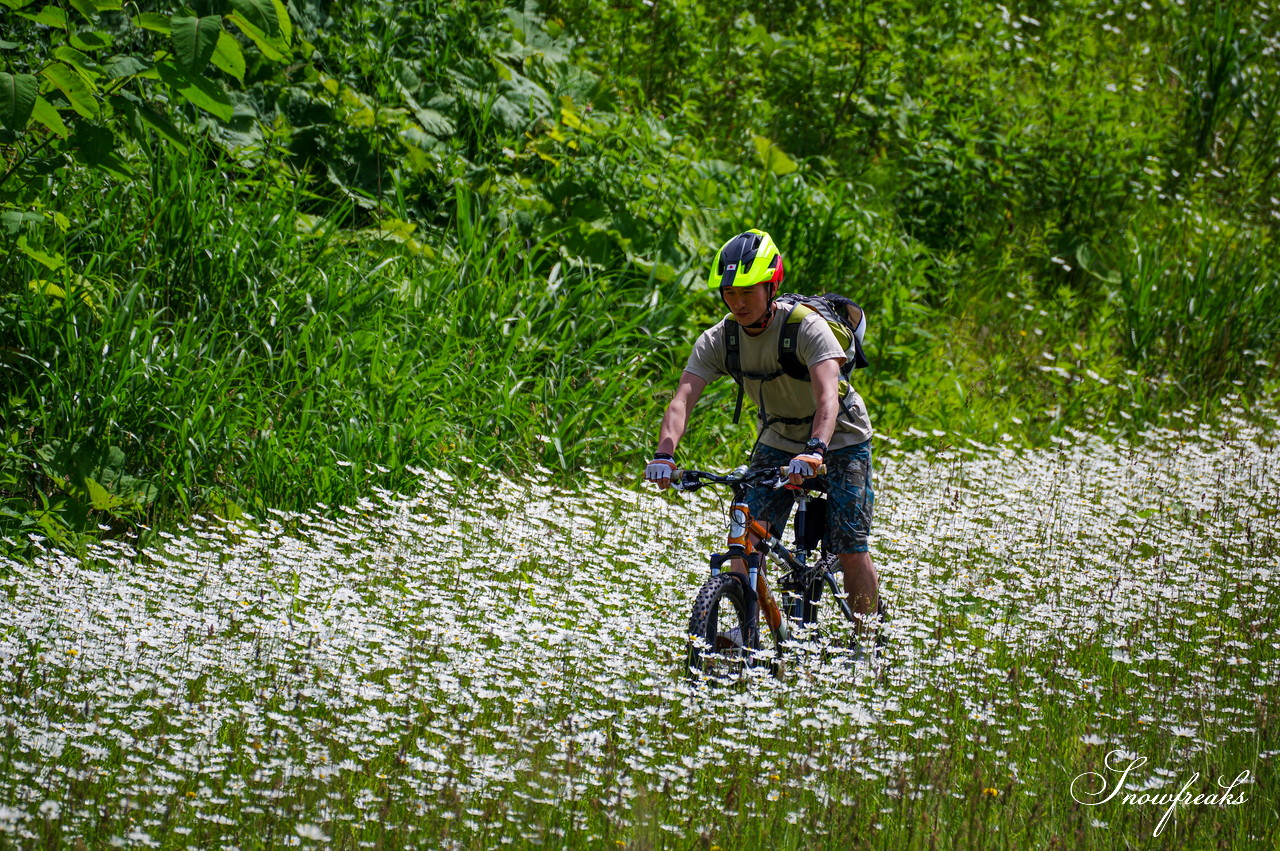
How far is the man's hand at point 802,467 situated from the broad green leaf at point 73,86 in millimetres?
3421

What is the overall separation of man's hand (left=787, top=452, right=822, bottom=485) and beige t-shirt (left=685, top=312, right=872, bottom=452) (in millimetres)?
387

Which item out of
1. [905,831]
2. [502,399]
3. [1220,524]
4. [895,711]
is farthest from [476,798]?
[1220,524]

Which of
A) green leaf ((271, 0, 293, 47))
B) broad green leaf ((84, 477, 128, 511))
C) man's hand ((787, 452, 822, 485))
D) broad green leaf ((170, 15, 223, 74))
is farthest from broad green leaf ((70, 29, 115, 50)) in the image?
man's hand ((787, 452, 822, 485))

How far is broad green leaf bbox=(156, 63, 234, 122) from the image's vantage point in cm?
495

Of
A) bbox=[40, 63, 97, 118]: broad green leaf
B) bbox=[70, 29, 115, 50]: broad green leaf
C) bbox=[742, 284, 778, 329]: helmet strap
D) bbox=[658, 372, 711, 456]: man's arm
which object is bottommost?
bbox=[658, 372, 711, 456]: man's arm

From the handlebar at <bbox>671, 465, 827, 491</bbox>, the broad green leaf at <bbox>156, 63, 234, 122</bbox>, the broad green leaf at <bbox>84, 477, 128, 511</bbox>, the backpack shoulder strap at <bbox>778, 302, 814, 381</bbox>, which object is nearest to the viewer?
the handlebar at <bbox>671, 465, 827, 491</bbox>

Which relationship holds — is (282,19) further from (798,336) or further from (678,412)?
(798,336)

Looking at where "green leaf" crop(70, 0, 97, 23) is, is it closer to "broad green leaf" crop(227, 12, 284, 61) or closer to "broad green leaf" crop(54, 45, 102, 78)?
"broad green leaf" crop(54, 45, 102, 78)

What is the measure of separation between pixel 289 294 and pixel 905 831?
17.4 ft

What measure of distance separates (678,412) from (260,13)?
2.43 meters

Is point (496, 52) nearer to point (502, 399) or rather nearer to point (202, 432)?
point (502, 399)

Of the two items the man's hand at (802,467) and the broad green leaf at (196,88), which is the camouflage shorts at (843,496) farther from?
the broad green leaf at (196,88)

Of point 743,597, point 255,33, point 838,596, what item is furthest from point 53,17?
point 838,596

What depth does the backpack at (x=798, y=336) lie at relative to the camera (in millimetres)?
4855
